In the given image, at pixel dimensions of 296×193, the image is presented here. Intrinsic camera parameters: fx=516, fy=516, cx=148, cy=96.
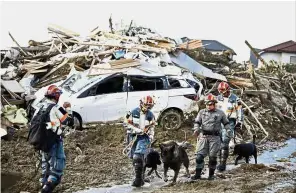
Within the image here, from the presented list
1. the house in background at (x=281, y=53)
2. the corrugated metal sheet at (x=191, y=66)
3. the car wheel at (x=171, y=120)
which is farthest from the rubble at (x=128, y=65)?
the house in background at (x=281, y=53)

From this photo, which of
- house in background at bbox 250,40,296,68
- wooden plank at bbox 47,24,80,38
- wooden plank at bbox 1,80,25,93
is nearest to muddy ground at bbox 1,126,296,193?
wooden plank at bbox 1,80,25,93

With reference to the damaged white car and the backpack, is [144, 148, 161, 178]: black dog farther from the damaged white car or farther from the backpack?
the damaged white car

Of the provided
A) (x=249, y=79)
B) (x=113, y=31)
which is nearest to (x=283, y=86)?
(x=249, y=79)

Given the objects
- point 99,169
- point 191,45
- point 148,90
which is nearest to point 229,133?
point 99,169

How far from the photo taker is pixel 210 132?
970 centimetres

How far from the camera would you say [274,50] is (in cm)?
5469

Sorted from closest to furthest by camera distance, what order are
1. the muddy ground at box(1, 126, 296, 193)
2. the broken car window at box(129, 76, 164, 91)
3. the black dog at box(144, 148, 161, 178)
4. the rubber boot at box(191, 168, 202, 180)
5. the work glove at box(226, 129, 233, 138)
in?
1. the muddy ground at box(1, 126, 296, 193)
2. the black dog at box(144, 148, 161, 178)
3. the rubber boot at box(191, 168, 202, 180)
4. the work glove at box(226, 129, 233, 138)
5. the broken car window at box(129, 76, 164, 91)

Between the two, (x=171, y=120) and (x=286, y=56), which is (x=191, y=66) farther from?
(x=286, y=56)

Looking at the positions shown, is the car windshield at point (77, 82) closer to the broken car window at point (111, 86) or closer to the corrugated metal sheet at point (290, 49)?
the broken car window at point (111, 86)

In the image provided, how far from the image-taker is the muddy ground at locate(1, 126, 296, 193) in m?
9.11

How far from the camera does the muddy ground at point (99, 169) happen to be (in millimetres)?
9109

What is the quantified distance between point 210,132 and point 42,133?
134 inches

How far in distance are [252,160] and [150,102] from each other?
4.65 meters

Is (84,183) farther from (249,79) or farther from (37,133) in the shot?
(249,79)
